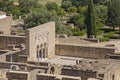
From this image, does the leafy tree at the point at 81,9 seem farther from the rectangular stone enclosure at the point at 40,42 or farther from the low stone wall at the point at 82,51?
the rectangular stone enclosure at the point at 40,42

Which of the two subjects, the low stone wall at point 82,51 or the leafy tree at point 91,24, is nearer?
the low stone wall at point 82,51

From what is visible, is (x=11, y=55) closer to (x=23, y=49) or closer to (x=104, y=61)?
(x=23, y=49)

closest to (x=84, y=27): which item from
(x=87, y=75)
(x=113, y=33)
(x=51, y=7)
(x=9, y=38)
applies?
(x=113, y=33)

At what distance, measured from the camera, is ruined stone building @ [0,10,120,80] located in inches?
693

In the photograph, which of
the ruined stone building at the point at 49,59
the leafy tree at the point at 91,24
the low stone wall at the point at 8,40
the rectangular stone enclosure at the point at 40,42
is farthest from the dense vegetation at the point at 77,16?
the rectangular stone enclosure at the point at 40,42

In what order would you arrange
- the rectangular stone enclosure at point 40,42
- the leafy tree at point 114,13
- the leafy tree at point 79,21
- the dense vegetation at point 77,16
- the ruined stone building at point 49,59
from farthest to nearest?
the leafy tree at point 79,21, the leafy tree at point 114,13, the dense vegetation at point 77,16, the rectangular stone enclosure at point 40,42, the ruined stone building at point 49,59

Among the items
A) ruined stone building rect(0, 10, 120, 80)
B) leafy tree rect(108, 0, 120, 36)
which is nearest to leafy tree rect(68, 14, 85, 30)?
leafy tree rect(108, 0, 120, 36)

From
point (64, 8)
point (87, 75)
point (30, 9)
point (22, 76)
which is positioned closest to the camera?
point (22, 76)

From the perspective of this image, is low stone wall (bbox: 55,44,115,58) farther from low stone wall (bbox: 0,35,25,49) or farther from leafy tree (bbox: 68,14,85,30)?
leafy tree (bbox: 68,14,85,30)

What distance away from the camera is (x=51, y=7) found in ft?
173

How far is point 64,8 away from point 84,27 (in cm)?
1157

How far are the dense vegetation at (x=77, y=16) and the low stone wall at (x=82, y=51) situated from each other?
10.9 meters

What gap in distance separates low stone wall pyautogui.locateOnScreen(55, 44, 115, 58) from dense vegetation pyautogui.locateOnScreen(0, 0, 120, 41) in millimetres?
10871

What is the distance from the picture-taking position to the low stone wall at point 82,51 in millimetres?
24344
